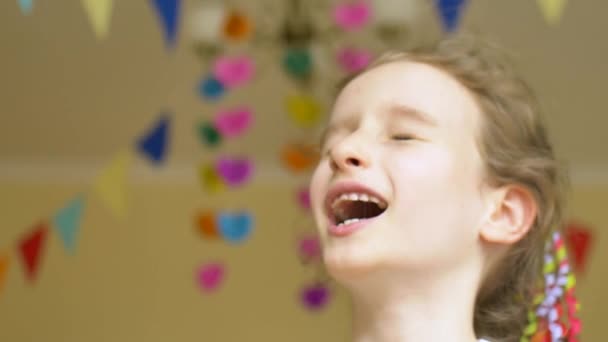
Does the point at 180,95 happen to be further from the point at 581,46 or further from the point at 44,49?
the point at 581,46

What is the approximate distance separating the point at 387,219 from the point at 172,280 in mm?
2376

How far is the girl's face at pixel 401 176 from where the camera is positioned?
875 mm

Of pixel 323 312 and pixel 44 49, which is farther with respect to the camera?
pixel 323 312

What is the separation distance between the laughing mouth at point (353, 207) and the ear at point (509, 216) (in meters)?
0.11

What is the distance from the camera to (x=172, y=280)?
317 cm

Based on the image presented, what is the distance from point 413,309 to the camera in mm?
900

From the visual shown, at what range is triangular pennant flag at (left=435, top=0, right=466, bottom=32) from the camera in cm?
175

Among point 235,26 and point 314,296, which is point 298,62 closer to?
point 235,26

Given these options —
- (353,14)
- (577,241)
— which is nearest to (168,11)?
(353,14)

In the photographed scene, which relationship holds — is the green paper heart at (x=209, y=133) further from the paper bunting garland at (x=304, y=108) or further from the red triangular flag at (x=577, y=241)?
the red triangular flag at (x=577, y=241)

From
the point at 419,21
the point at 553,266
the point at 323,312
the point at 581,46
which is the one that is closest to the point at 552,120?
the point at 581,46

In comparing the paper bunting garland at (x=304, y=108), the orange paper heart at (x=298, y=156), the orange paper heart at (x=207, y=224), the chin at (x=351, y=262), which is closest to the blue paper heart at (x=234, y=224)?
the orange paper heart at (x=207, y=224)

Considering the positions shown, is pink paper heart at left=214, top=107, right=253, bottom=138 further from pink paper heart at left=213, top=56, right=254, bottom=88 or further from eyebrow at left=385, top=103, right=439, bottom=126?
eyebrow at left=385, top=103, right=439, bottom=126

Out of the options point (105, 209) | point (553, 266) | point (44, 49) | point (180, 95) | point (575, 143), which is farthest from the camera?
point (105, 209)
